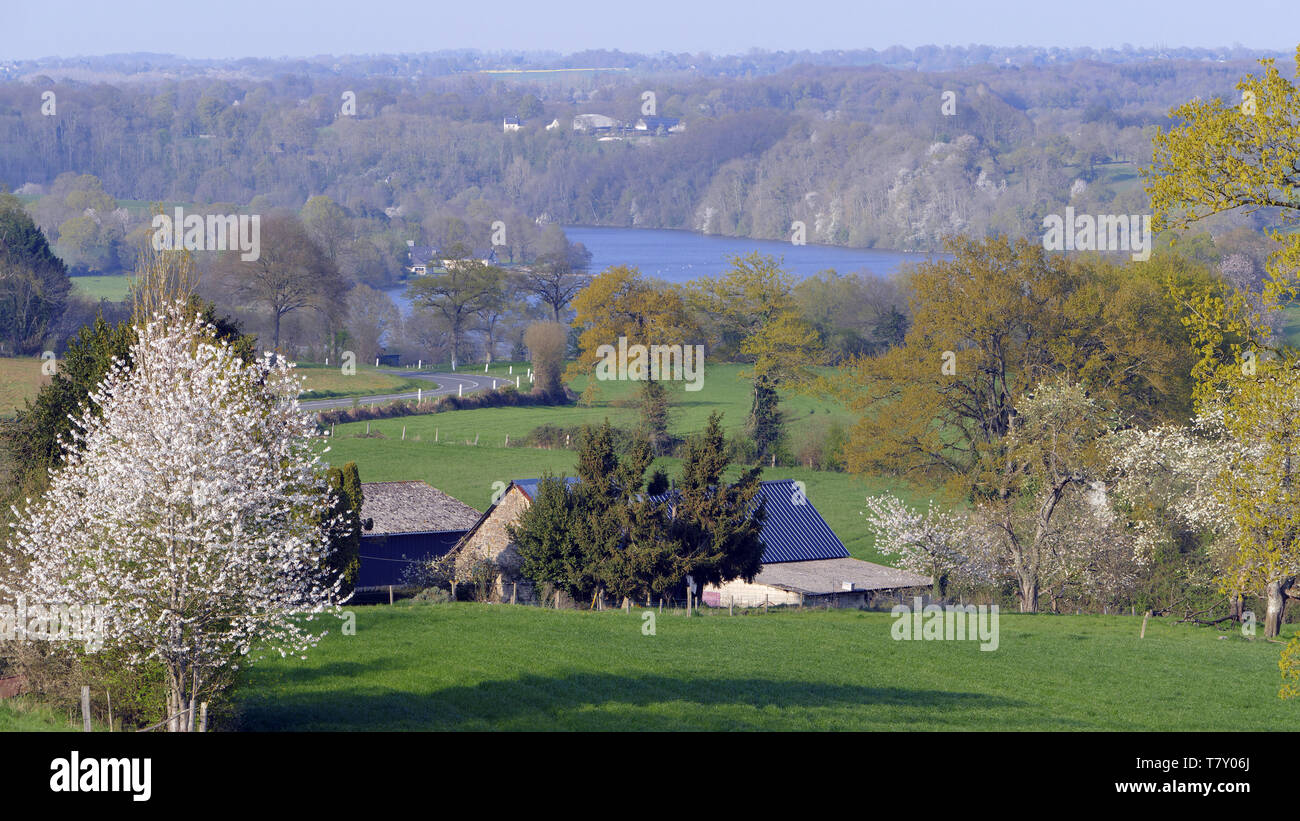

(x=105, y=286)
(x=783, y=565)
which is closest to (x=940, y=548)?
(x=783, y=565)

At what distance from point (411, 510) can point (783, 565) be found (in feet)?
49.6

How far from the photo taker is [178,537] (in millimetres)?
15641

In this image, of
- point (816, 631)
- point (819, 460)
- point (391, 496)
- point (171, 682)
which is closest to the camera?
point (171, 682)

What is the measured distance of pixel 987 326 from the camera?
53.3 meters

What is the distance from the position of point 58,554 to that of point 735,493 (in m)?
22.4

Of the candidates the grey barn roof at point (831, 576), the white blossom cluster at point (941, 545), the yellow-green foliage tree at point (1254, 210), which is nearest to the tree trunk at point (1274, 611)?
the white blossom cluster at point (941, 545)

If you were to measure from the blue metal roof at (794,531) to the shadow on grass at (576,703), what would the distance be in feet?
73.2

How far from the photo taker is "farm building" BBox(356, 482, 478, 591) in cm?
4781

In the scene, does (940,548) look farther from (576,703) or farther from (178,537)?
(178,537)

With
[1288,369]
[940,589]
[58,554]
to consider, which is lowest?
[940,589]

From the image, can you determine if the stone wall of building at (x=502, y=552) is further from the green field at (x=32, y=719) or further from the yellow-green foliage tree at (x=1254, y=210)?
the yellow-green foliage tree at (x=1254, y=210)

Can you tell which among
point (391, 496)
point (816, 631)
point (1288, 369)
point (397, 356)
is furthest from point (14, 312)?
point (1288, 369)

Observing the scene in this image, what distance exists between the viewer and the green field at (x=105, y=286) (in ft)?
418
